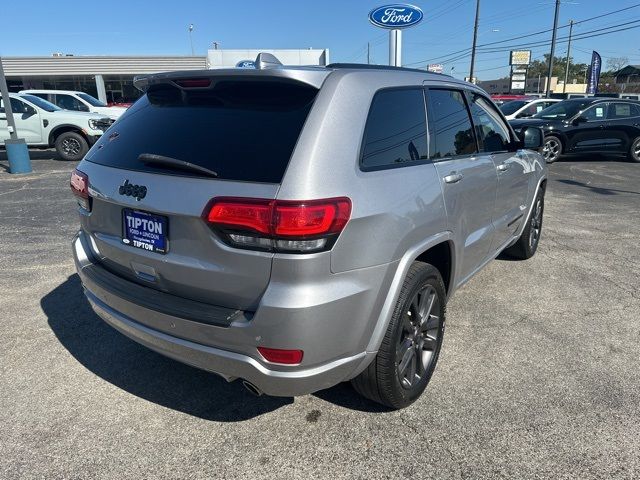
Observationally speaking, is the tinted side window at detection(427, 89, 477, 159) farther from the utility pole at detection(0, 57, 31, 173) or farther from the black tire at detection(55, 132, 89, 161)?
the black tire at detection(55, 132, 89, 161)

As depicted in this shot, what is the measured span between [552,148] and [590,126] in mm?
1091

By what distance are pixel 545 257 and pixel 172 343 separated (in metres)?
4.42

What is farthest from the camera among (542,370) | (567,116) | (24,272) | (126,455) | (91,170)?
(567,116)

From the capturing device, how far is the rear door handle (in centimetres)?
283

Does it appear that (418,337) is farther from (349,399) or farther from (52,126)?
(52,126)

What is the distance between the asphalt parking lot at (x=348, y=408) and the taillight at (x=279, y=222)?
1.10 meters

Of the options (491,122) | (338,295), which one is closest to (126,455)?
(338,295)

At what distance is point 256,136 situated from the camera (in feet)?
7.14

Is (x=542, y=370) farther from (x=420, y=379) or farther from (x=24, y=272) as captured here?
(x=24, y=272)

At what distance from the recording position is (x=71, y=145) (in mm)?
13047

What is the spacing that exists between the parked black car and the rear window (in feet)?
36.9

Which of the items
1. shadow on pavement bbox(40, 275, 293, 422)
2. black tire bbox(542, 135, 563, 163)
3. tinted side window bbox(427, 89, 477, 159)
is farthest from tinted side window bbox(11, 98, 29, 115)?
black tire bbox(542, 135, 563, 163)

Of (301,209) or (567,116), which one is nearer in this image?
(301,209)

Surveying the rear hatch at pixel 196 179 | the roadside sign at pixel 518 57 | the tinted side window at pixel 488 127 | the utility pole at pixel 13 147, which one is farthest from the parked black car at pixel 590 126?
the roadside sign at pixel 518 57
